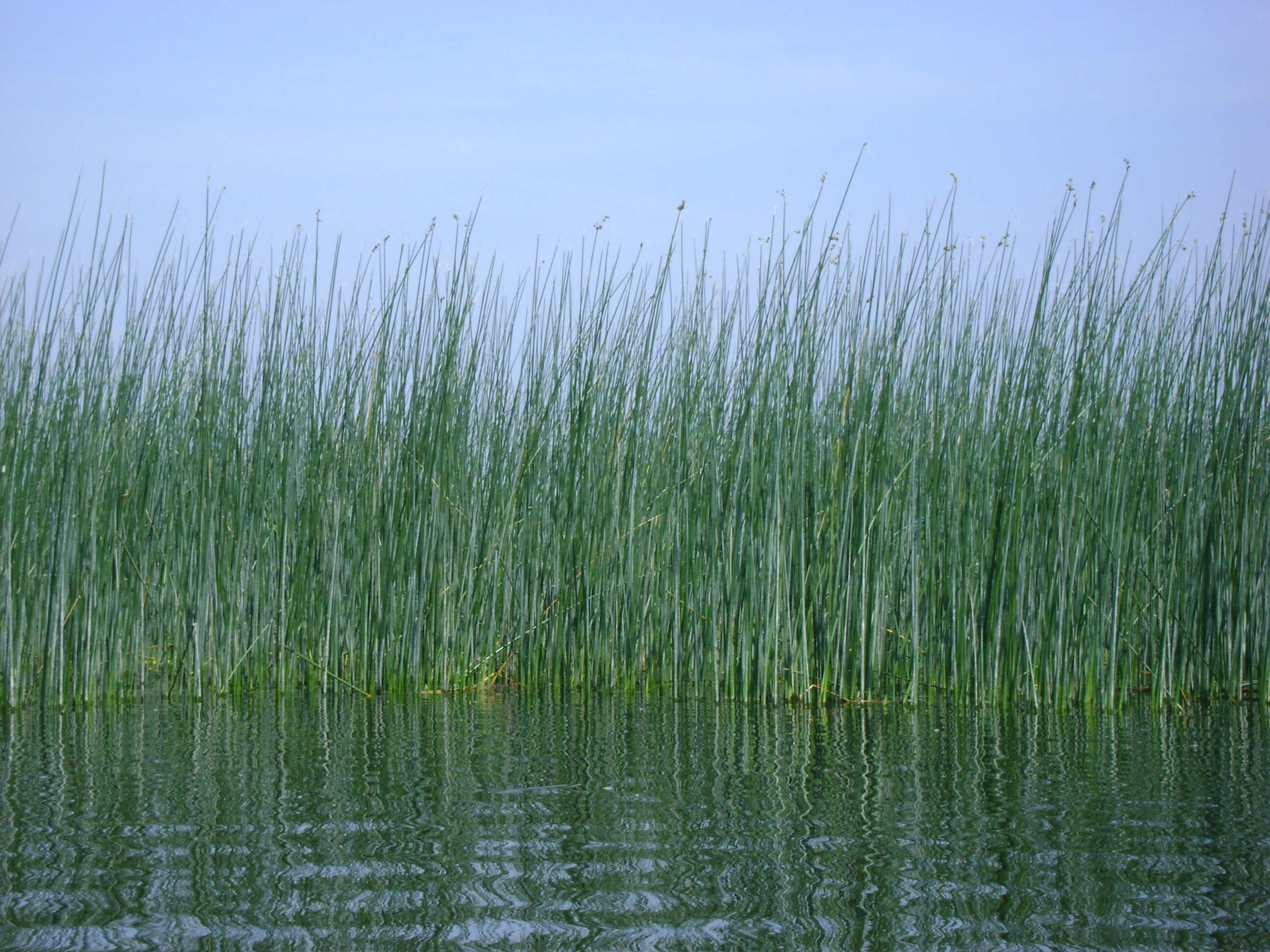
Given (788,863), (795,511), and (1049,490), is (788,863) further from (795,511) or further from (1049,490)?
(1049,490)

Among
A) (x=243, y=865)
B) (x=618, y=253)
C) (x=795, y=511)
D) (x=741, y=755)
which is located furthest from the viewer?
(x=618, y=253)

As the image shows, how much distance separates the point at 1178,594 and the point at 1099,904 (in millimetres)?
2104

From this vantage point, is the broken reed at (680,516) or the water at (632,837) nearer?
the water at (632,837)

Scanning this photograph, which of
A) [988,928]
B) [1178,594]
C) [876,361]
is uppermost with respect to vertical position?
[876,361]

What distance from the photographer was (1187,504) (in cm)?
328

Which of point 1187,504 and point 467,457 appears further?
point 467,457

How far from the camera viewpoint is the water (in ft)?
4.34

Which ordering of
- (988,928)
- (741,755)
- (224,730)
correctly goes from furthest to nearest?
(224,730), (741,755), (988,928)

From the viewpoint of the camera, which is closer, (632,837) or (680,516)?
(632,837)

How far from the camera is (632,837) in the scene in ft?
5.51

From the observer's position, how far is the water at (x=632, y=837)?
132 cm

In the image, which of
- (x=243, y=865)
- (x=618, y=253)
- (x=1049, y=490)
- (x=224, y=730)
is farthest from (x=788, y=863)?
(x=618, y=253)

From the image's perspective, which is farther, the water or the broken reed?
the broken reed

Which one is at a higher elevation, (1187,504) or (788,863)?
(1187,504)
